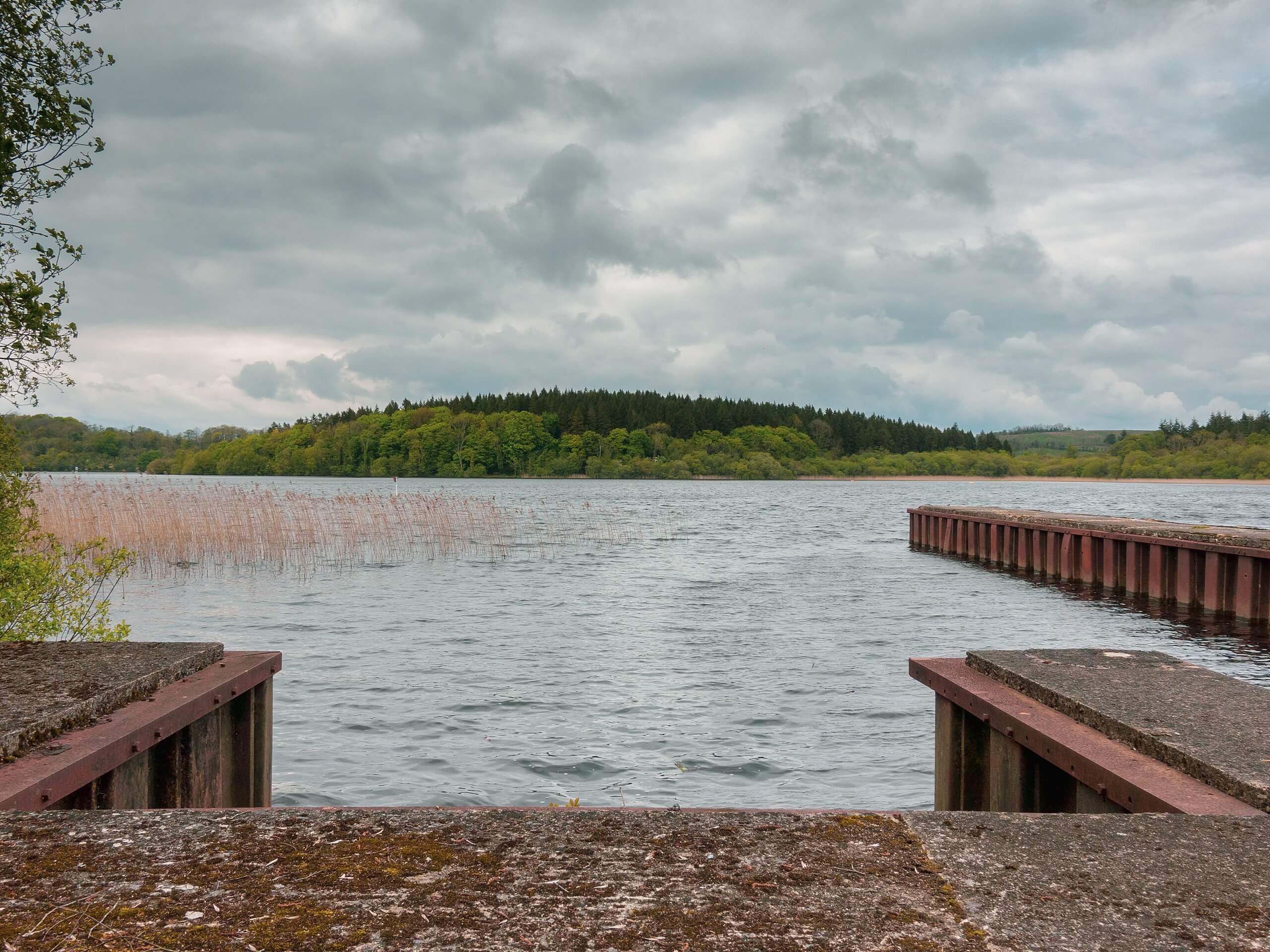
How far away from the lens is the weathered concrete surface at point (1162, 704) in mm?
3582

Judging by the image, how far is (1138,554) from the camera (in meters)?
24.0

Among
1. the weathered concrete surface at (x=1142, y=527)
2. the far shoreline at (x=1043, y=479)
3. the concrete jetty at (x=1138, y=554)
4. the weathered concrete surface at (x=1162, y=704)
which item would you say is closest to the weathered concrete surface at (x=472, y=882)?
the weathered concrete surface at (x=1162, y=704)

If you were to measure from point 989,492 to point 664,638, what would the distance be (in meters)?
114

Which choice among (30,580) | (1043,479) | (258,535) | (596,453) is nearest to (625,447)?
(596,453)

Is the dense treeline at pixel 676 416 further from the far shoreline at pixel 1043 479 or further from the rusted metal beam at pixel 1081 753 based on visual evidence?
the rusted metal beam at pixel 1081 753

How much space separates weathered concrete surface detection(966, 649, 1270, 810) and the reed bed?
78.3ft

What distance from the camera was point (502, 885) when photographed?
254cm

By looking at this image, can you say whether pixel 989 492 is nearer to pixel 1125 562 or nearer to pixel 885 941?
pixel 1125 562

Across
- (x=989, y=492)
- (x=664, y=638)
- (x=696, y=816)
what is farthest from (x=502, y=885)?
(x=989, y=492)

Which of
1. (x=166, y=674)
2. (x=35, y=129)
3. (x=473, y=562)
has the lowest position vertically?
(x=473, y=562)

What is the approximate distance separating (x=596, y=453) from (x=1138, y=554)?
468 ft

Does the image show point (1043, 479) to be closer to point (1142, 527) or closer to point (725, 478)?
point (725, 478)

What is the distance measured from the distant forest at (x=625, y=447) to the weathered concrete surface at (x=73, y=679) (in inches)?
6210

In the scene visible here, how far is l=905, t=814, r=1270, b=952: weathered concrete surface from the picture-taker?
228cm
